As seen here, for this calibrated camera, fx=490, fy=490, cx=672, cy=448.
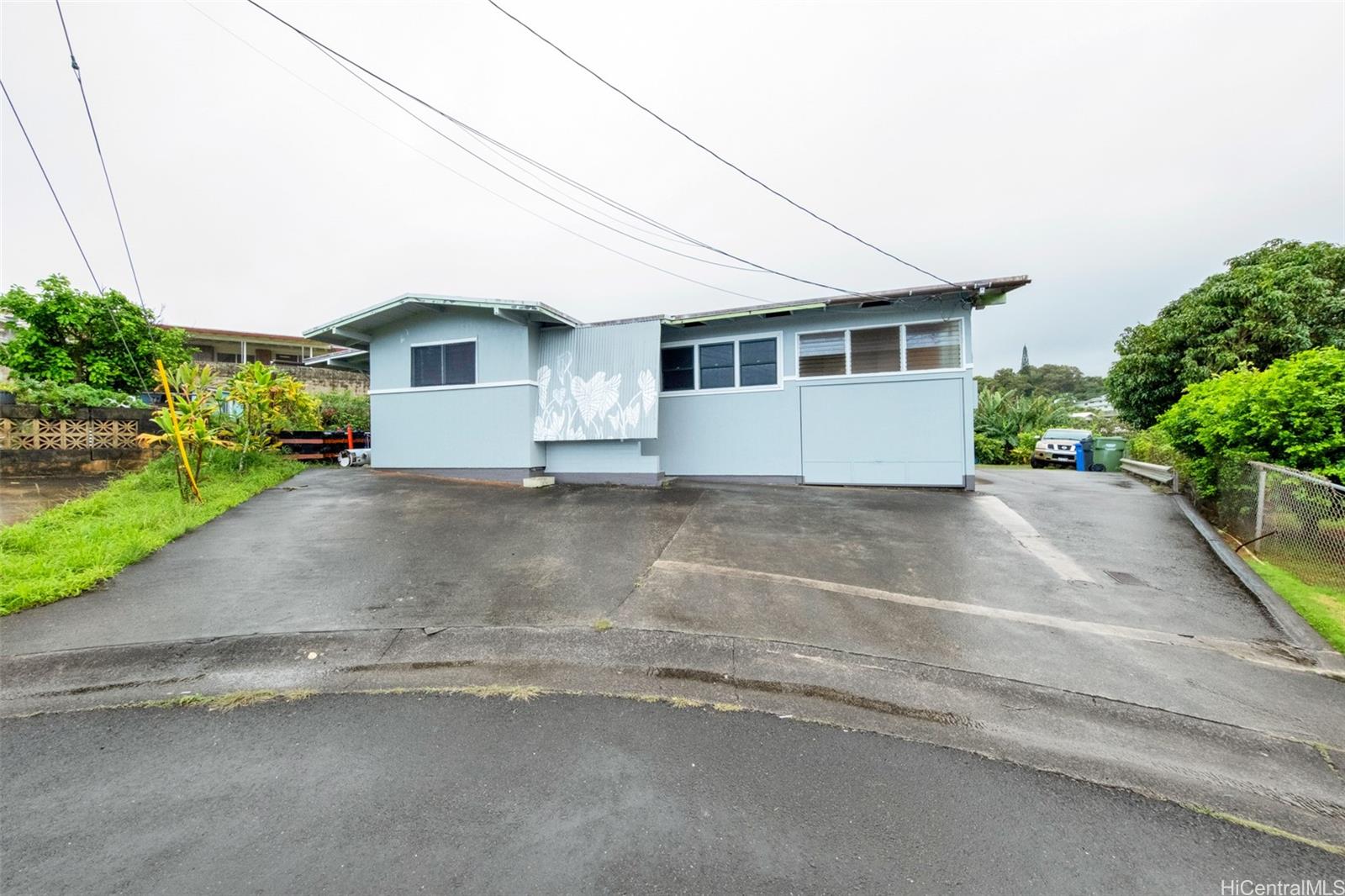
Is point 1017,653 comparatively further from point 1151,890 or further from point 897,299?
point 897,299

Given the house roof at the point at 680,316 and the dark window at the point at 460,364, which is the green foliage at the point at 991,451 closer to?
A: the house roof at the point at 680,316

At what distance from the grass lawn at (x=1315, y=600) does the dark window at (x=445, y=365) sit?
38.1ft

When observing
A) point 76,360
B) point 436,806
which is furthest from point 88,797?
point 76,360

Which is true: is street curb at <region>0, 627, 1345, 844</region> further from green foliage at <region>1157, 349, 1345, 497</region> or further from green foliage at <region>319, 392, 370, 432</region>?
green foliage at <region>319, 392, 370, 432</region>

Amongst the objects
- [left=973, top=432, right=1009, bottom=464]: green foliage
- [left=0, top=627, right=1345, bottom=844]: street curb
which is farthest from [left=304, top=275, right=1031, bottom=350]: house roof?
[left=973, top=432, right=1009, bottom=464]: green foliage

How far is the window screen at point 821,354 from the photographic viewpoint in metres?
9.69

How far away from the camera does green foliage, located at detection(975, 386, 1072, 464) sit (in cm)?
1941

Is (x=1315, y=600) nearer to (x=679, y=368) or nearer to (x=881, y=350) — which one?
(x=881, y=350)

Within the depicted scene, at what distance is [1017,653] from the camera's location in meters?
3.45

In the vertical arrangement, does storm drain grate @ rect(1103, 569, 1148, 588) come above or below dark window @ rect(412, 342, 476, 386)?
below

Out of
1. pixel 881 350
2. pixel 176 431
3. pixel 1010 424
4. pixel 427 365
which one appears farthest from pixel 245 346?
pixel 1010 424

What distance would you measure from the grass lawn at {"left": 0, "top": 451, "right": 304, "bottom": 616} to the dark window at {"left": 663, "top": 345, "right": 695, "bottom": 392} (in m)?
7.96

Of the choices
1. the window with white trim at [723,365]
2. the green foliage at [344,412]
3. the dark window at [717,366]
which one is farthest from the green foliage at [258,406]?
the dark window at [717,366]

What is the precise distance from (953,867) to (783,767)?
0.74 metres
